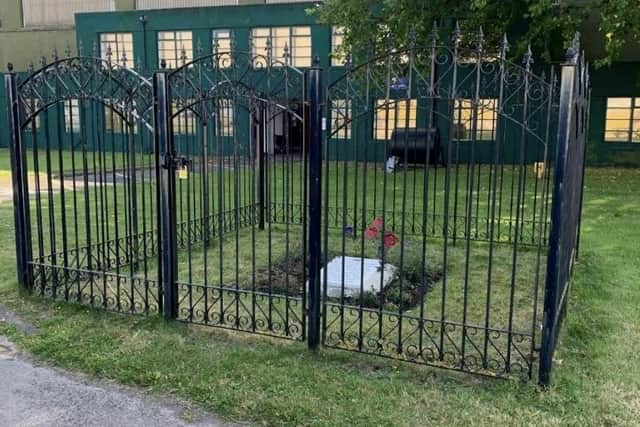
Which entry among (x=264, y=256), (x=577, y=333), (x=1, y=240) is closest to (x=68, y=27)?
A: (x=1, y=240)

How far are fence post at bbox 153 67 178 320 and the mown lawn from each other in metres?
0.29

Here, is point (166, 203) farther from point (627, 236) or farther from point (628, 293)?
point (627, 236)

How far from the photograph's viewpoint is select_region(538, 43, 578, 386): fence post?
3.38 meters

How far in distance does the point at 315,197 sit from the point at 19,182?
291cm

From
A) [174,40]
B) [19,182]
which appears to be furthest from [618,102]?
[19,182]

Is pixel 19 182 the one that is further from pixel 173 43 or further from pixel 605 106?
pixel 173 43

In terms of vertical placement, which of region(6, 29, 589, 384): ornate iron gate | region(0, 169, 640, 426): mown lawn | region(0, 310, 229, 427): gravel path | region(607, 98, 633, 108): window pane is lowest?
region(0, 310, 229, 427): gravel path

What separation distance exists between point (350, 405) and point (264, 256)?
4009 mm

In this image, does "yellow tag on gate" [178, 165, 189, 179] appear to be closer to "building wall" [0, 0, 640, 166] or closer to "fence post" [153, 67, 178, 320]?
"fence post" [153, 67, 178, 320]

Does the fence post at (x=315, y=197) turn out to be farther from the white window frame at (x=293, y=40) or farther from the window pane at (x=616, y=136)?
the white window frame at (x=293, y=40)

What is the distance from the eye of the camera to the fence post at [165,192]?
4.53m

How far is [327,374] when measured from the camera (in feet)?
12.8

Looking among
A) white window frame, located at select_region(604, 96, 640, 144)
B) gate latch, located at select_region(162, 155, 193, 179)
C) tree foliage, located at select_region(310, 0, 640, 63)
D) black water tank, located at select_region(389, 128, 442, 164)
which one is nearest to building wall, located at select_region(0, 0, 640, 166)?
white window frame, located at select_region(604, 96, 640, 144)

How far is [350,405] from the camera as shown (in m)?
3.49
